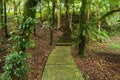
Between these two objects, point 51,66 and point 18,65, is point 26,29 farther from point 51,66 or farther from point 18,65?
point 51,66

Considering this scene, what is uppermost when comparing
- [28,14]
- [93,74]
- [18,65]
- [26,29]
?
[28,14]

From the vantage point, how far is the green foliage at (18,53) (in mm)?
4180

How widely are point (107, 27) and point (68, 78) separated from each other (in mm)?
15747

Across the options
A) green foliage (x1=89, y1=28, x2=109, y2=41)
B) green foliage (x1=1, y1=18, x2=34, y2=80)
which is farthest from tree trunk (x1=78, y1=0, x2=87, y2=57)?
green foliage (x1=1, y1=18, x2=34, y2=80)

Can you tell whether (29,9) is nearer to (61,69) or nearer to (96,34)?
(61,69)

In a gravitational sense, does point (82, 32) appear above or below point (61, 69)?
above

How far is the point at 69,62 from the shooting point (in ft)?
25.9

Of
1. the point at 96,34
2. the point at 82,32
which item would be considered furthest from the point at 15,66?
the point at 96,34

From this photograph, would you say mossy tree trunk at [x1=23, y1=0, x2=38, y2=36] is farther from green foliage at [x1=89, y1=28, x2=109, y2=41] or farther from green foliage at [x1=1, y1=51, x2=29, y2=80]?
green foliage at [x1=89, y1=28, x2=109, y2=41]

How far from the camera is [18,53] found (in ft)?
14.0

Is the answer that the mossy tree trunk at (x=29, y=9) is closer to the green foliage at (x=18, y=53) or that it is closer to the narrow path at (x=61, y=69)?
the green foliage at (x=18, y=53)

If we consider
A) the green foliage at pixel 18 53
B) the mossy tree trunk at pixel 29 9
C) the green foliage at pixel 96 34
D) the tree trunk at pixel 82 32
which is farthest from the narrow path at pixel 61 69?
the mossy tree trunk at pixel 29 9

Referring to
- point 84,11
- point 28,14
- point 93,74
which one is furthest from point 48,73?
point 84,11

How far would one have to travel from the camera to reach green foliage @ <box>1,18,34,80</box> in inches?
165
